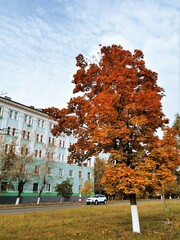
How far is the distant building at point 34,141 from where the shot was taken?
4331 centimetres

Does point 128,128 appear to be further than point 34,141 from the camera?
No

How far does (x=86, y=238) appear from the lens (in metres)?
11.0

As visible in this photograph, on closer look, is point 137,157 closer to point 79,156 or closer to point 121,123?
point 121,123

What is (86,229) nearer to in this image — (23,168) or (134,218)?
(134,218)

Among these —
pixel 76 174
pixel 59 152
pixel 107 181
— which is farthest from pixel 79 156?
pixel 76 174

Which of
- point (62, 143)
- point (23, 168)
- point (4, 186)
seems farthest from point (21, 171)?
point (62, 143)

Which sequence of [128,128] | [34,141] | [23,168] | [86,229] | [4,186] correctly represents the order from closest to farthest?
[128,128]
[86,229]
[4,186]
[23,168]
[34,141]

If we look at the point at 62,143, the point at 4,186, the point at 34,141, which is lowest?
the point at 4,186

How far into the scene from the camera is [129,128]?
12.4 m

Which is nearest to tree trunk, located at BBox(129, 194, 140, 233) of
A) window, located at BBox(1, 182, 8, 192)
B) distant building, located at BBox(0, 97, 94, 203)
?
window, located at BBox(1, 182, 8, 192)

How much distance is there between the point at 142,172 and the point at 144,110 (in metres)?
2.86

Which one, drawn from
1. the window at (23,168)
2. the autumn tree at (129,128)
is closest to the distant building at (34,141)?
the window at (23,168)

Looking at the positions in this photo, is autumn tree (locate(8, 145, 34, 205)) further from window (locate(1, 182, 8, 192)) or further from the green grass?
the green grass

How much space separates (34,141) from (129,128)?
38301mm
